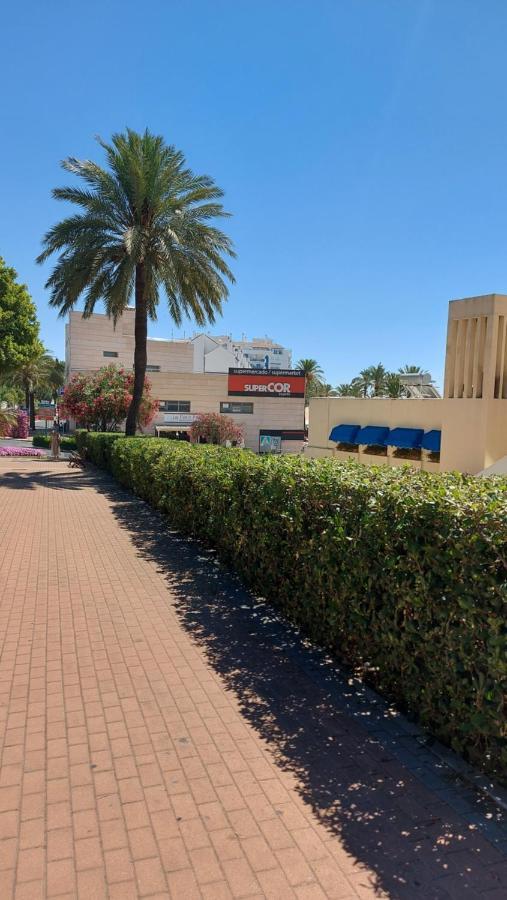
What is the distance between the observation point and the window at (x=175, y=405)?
5256cm

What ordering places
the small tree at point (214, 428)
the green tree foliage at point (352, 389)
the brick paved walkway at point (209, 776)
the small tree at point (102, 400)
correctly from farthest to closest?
the green tree foliage at point (352, 389)
the small tree at point (214, 428)
the small tree at point (102, 400)
the brick paved walkway at point (209, 776)

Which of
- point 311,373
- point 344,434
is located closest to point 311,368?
point 311,373

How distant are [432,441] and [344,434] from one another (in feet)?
20.8

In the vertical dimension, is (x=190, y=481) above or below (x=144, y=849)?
above

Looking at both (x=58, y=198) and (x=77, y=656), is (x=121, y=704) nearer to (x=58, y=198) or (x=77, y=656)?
(x=77, y=656)

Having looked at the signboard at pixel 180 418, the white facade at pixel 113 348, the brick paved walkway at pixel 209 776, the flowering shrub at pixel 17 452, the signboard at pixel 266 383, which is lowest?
the brick paved walkway at pixel 209 776

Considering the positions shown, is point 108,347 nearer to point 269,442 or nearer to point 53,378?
point 53,378

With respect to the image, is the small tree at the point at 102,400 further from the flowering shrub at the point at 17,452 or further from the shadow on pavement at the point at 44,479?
the shadow on pavement at the point at 44,479

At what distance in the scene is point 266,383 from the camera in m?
55.6

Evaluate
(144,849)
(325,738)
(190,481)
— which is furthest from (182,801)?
(190,481)

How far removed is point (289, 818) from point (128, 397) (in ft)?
98.2

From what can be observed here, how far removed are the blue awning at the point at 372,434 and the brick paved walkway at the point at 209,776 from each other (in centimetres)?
2155

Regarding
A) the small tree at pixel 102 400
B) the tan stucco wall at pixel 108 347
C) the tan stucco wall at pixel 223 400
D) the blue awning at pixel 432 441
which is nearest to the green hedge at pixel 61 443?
the small tree at pixel 102 400

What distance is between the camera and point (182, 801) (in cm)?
318
